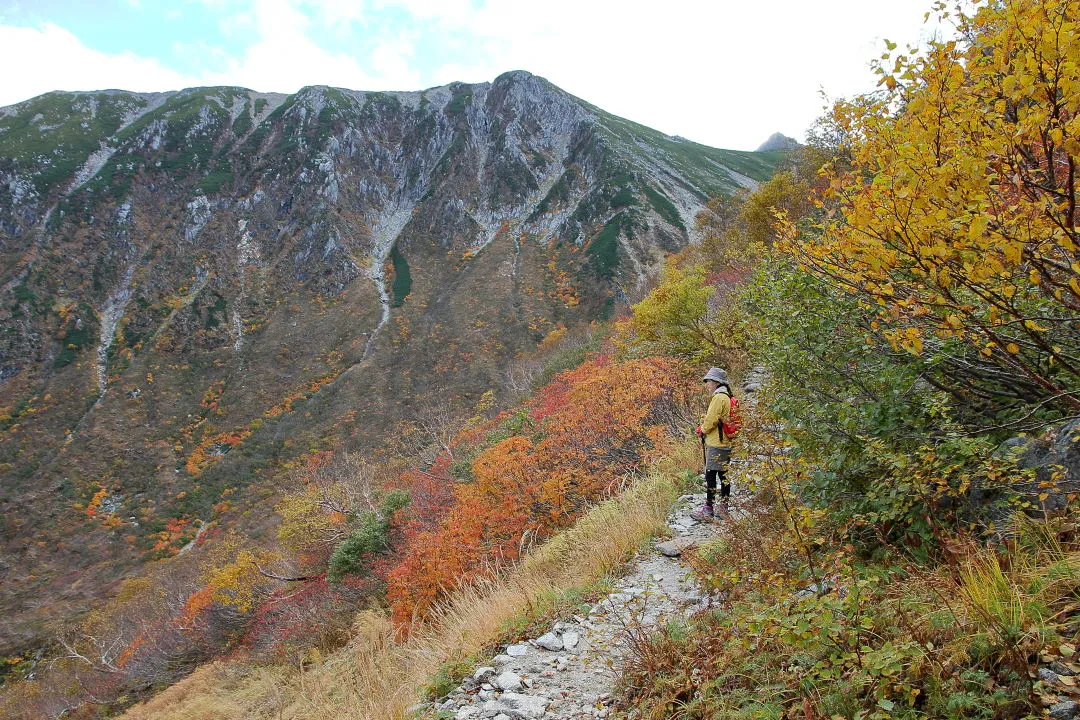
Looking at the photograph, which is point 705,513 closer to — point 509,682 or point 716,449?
point 716,449

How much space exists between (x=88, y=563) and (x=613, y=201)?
213 feet

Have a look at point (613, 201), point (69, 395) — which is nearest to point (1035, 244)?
point (613, 201)

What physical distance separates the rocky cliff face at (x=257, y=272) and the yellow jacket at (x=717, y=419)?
37.5 metres

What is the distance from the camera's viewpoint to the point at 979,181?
201 centimetres

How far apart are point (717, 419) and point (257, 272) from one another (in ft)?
268

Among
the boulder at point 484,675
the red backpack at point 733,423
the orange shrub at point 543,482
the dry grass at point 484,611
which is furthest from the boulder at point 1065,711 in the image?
the orange shrub at point 543,482

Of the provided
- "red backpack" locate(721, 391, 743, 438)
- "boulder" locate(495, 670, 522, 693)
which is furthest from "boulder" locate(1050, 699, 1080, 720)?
"red backpack" locate(721, 391, 743, 438)

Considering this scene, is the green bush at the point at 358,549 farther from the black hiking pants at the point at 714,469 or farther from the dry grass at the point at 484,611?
the black hiking pants at the point at 714,469

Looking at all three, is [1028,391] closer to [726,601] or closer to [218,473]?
[726,601]

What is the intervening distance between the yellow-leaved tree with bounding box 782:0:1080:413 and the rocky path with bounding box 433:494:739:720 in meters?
2.20

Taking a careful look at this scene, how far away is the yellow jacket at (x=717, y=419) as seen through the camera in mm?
5523

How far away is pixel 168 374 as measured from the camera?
58.3m

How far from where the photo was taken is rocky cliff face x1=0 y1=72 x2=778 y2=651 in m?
45.2

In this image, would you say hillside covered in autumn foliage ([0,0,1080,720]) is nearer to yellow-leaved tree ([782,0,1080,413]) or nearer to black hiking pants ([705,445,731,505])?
yellow-leaved tree ([782,0,1080,413])
